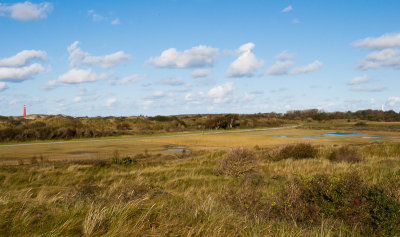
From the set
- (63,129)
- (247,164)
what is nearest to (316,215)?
(247,164)

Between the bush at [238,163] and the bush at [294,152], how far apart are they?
6.33 m

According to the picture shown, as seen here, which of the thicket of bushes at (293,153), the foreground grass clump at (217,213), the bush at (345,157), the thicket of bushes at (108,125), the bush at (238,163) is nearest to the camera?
the foreground grass clump at (217,213)

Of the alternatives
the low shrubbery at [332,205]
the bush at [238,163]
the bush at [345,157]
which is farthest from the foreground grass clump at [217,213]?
the bush at [345,157]

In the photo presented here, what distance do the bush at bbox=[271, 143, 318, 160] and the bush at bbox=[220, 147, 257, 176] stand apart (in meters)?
6.33

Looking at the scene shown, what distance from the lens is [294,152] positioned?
23.4m

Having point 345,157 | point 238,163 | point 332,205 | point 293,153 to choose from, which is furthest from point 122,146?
point 332,205

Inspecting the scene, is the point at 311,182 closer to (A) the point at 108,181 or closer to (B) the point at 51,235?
(B) the point at 51,235

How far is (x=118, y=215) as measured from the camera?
14.8 ft

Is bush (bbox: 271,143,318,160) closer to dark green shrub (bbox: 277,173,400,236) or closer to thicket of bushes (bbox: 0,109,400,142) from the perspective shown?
dark green shrub (bbox: 277,173,400,236)

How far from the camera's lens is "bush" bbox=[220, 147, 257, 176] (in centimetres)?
1591

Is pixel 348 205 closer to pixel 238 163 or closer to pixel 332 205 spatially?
pixel 332 205

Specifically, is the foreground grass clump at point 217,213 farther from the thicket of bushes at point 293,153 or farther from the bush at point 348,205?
the thicket of bushes at point 293,153

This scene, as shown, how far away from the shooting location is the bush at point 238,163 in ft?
52.2

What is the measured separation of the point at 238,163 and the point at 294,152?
8678 mm
